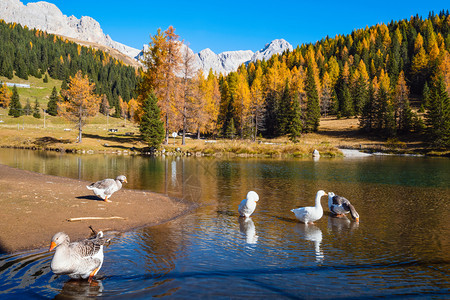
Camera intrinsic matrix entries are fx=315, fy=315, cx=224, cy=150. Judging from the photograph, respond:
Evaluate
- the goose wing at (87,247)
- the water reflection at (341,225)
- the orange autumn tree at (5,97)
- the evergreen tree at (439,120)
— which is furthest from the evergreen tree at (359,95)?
the orange autumn tree at (5,97)

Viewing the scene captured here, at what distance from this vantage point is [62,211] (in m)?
12.7

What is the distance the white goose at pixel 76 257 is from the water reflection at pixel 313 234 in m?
5.87

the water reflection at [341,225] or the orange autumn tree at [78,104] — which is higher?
the orange autumn tree at [78,104]

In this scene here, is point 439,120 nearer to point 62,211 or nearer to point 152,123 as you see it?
point 152,123

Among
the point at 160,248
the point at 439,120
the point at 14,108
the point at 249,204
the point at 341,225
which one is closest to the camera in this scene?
the point at 160,248

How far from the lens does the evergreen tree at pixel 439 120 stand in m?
61.5

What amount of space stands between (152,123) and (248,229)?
A: 41.4 meters

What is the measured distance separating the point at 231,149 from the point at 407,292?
159 ft

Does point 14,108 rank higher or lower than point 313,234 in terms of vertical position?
higher

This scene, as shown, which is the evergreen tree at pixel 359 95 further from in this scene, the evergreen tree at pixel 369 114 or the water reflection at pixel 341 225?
the water reflection at pixel 341 225

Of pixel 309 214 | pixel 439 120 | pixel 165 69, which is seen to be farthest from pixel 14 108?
pixel 439 120

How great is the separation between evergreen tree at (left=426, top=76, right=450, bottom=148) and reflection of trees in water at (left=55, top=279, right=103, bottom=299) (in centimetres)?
7048

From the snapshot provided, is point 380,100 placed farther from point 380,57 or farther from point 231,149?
point 380,57

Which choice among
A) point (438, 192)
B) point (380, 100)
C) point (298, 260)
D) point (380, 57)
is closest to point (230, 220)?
point (298, 260)
